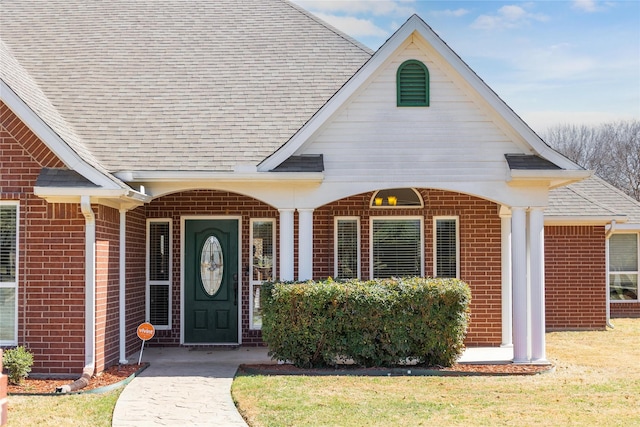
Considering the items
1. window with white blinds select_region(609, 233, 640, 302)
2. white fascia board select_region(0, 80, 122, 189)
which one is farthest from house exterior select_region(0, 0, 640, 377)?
window with white blinds select_region(609, 233, 640, 302)

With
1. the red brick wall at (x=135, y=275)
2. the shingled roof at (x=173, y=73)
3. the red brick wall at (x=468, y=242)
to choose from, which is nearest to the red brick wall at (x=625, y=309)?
the red brick wall at (x=468, y=242)

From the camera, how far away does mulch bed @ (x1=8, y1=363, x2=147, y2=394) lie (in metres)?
9.80

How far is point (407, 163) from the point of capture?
39.9 feet

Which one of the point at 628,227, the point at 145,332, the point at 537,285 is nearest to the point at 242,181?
the point at 145,332

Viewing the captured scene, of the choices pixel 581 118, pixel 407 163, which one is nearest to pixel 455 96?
pixel 407 163

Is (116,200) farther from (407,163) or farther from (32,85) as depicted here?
(407,163)

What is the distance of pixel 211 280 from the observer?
1430 centimetres

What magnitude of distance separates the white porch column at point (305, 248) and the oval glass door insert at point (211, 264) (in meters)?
2.63

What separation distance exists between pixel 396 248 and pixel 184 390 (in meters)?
5.58

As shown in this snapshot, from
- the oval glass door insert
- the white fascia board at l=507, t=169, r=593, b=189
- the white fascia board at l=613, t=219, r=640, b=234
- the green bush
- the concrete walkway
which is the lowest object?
the concrete walkway

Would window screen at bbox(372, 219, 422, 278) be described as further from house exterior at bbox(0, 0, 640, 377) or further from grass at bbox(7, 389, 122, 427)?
grass at bbox(7, 389, 122, 427)

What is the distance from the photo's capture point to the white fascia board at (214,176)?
38.6 feet

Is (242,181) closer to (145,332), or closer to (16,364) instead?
(145,332)

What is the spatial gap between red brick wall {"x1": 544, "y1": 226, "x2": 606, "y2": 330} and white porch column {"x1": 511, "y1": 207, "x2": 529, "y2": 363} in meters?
6.27
